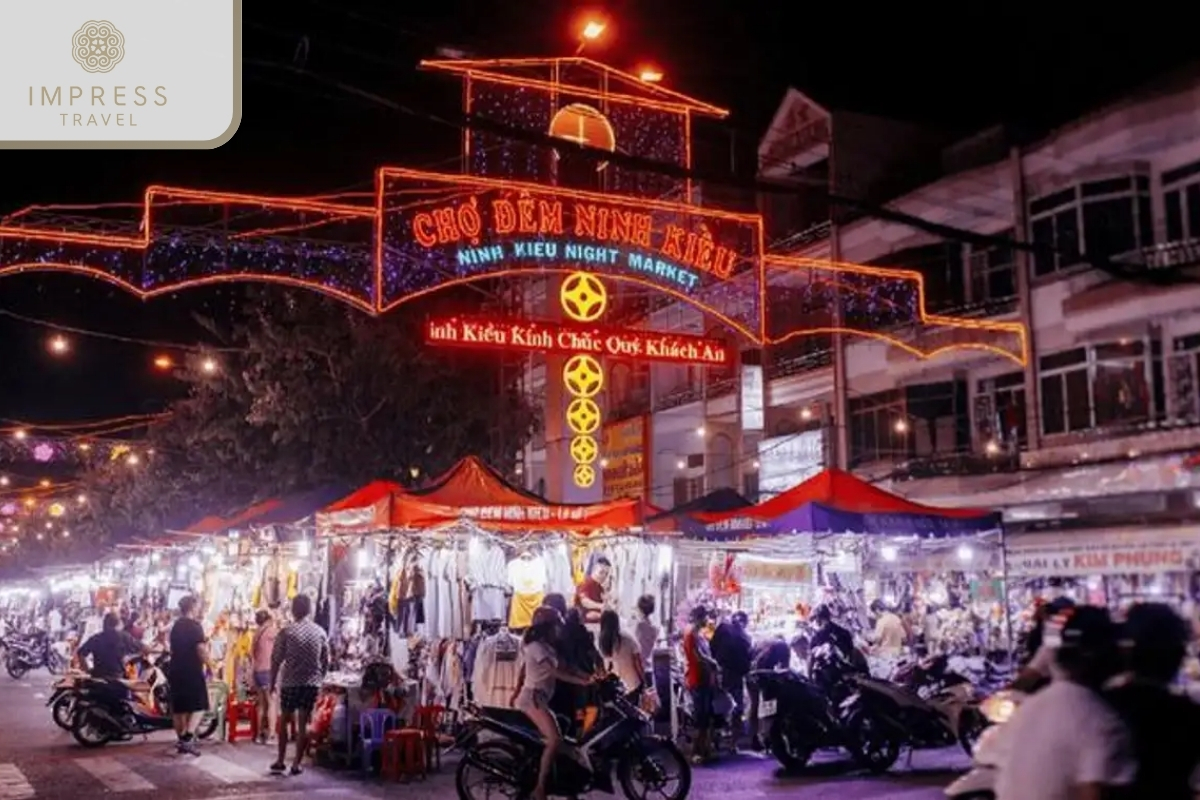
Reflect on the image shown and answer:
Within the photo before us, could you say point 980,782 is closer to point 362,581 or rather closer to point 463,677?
point 463,677

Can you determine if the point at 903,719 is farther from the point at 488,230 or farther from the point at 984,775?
the point at 488,230

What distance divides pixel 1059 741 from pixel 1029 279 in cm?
2106

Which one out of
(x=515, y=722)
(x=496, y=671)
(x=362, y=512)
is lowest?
(x=515, y=722)

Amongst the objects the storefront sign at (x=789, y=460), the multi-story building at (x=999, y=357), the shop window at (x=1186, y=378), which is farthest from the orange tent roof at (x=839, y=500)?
the storefront sign at (x=789, y=460)

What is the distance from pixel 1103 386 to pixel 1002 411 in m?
2.67

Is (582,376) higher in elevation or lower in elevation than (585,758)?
higher

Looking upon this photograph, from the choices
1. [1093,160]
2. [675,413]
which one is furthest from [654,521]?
[675,413]

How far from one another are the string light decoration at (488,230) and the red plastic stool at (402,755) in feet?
20.5

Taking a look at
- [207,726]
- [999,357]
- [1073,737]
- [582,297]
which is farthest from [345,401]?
[1073,737]

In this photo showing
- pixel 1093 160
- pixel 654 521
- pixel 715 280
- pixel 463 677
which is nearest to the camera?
pixel 463 677

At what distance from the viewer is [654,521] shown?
1709cm

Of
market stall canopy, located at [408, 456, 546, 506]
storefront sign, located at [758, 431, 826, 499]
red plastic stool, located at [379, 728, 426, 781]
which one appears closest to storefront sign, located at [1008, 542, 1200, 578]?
storefront sign, located at [758, 431, 826, 499]

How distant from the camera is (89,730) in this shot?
16.1m

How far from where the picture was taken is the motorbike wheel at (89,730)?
16016 millimetres
